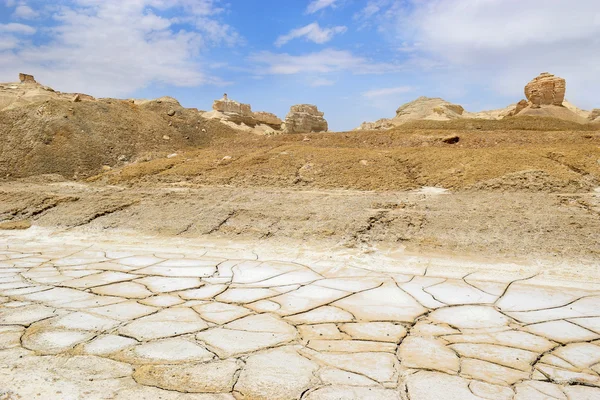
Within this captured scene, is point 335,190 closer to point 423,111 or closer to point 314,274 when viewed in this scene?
point 314,274

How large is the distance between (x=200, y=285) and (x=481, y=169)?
5513 millimetres

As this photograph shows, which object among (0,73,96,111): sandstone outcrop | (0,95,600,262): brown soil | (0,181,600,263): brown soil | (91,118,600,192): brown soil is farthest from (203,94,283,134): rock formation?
(0,181,600,263): brown soil

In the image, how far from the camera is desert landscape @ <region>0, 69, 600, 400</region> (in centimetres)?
239

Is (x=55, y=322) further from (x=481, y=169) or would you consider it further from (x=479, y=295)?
(x=481, y=169)

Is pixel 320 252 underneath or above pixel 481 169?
underneath

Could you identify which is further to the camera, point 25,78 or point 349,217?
point 25,78

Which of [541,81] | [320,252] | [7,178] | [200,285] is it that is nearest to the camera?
[200,285]

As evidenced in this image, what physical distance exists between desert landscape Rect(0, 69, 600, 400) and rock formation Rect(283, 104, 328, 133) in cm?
1360

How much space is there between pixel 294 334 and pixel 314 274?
1.62m

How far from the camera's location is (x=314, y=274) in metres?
4.59

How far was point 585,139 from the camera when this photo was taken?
10.1 meters

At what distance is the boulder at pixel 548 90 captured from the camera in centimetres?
3036

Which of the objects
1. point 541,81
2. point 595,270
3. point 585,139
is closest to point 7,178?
point 595,270

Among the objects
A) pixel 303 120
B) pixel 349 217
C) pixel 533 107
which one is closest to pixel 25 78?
pixel 303 120
